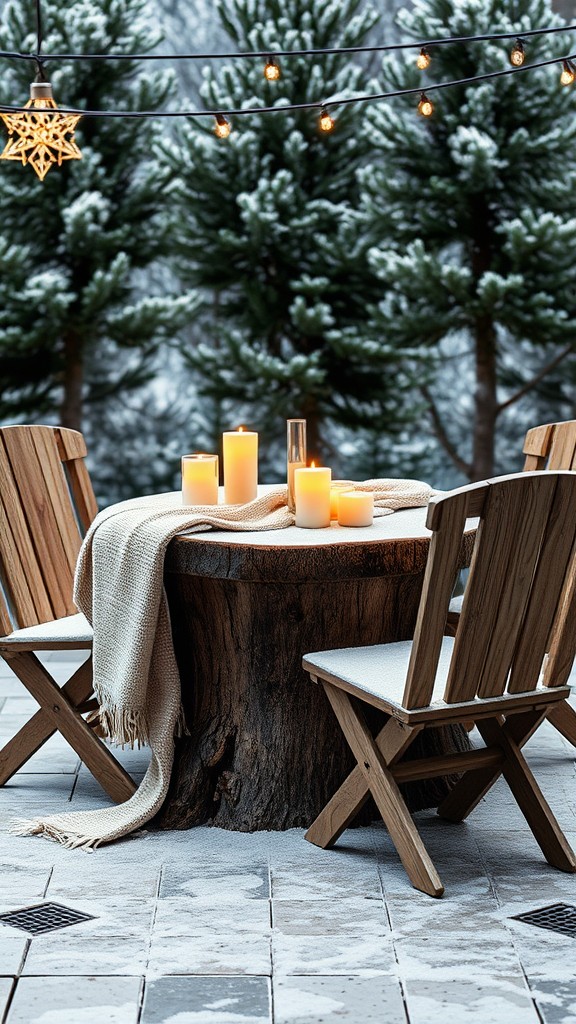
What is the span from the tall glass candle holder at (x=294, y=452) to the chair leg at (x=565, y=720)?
0.94m

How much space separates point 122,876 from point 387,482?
1.32 metres

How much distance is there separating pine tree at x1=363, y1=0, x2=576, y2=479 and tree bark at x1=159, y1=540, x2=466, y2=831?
4.87 metres

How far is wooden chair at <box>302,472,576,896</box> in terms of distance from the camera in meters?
2.37

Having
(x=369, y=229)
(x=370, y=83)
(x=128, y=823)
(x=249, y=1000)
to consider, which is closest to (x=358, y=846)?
(x=128, y=823)

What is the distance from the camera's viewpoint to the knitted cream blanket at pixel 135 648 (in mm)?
2857

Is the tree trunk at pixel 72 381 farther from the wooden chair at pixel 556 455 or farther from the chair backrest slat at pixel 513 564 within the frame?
the chair backrest slat at pixel 513 564

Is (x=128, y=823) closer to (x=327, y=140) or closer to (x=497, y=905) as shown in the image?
(x=497, y=905)

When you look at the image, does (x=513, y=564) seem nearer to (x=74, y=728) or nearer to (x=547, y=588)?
(x=547, y=588)

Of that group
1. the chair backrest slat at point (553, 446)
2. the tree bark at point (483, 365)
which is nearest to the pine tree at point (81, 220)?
the tree bark at point (483, 365)

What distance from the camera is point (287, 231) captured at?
308 inches

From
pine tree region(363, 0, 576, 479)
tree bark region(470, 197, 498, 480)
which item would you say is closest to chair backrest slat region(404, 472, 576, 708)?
pine tree region(363, 0, 576, 479)

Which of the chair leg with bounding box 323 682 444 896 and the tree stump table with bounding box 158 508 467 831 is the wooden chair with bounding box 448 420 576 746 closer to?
the tree stump table with bounding box 158 508 467 831

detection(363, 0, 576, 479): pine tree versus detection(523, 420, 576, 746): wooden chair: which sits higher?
detection(363, 0, 576, 479): pine tree

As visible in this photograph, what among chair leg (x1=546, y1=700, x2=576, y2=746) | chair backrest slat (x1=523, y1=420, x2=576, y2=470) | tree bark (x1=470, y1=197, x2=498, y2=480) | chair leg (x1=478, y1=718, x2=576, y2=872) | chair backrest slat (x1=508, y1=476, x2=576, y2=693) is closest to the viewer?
chair backrest slat (x1=508, y1=476, x2=576, y2=693)
